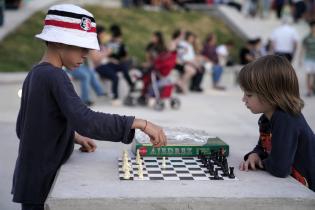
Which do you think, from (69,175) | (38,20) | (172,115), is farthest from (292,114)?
(38,20)

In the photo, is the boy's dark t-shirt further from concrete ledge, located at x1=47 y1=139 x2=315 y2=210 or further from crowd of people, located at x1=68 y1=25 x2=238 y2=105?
crowd of people, located at x1=68 y1=25 x2=238 y2=105

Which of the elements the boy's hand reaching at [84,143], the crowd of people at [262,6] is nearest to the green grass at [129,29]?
the crowd of people at [262,6]

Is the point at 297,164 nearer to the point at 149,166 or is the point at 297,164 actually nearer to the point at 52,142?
the point at 149,166

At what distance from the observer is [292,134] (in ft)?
9.93

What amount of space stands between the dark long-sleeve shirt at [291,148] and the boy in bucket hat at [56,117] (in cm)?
63

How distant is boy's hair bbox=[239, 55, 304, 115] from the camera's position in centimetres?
Answer: 309

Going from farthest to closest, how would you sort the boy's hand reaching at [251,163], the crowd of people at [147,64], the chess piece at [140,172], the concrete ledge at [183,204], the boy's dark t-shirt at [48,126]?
the crowd of people at [147,64], the boy's hand reaching at [251,163], the chess piece at [140,172], the boy's dark t-shirt at [48,126], the concrete ledge at [183,204]

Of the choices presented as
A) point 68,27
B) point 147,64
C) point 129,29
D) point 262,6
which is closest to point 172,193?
point 68,27

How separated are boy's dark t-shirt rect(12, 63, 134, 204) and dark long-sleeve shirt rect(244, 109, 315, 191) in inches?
31.6

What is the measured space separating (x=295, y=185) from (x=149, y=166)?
32.9 inches

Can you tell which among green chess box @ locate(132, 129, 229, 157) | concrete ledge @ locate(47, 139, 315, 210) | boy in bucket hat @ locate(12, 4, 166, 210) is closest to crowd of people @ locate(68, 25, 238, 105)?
green chess box @ locate(132, 129, 229, 157)

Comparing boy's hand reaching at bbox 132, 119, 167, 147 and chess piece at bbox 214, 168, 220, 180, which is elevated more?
boy's hand reaching at bbox 132, 119, 167, 147

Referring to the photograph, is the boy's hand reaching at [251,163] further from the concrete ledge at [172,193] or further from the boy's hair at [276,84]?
the boy's hair at [276,84]

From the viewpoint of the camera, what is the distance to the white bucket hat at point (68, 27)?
9.39 feet
